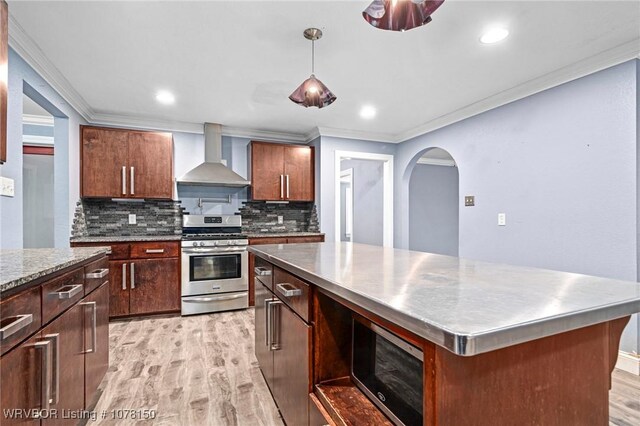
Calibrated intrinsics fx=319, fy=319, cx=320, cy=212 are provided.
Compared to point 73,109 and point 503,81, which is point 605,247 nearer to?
point 503,81

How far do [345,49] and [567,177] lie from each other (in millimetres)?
2140

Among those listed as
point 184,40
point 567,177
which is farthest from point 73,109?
point 567,177

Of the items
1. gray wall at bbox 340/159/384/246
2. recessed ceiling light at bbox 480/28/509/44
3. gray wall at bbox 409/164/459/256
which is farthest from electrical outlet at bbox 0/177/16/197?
gray wall at bbox 409/164/459/256

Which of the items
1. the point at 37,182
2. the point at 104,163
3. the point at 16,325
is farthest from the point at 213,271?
the point at 16,325

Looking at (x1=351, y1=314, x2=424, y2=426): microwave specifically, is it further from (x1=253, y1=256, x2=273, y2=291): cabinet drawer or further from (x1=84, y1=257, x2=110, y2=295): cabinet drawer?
(x1=84, y1=257, x2=110, y2=295): cabinet drawer

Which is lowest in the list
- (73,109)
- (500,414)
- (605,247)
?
(500,414)

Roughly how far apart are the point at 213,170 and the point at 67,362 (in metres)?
3.06

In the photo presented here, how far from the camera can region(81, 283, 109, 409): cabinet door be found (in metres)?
1.65

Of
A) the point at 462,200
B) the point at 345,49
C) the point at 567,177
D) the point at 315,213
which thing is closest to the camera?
the point at 345,49

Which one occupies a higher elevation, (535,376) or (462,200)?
(462,200)

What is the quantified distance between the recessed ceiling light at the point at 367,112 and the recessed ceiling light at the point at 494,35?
1519 mm

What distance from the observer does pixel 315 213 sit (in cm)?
471

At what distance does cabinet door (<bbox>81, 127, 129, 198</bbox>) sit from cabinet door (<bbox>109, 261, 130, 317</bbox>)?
0.87 metres

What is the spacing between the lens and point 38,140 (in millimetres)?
4195
